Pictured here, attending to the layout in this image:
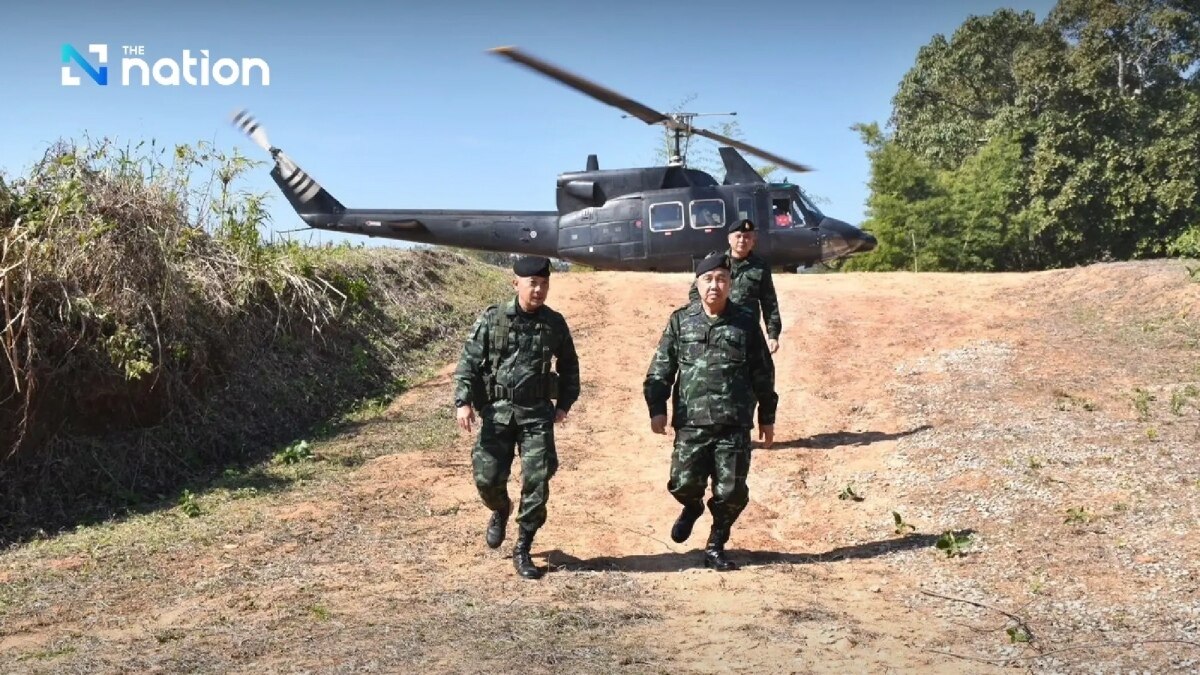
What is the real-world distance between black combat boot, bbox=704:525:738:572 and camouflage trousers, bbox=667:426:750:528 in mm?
168

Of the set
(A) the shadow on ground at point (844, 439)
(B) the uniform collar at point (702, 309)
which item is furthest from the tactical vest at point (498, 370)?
(A) the shadow on ground at point (844, 439)

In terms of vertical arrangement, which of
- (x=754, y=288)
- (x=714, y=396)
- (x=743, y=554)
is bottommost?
(x=743, y=554)

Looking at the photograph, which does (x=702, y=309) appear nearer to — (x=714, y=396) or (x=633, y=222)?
(x=714, y=396)

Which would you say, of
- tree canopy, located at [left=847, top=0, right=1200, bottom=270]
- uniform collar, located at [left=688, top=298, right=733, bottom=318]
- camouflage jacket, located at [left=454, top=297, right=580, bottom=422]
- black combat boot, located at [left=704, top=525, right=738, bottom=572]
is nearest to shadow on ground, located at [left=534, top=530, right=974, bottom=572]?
black combat boot, located at [left=704, top=525, right=738, bottom=572]

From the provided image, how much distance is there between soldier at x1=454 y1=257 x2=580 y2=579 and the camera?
22.9 feet

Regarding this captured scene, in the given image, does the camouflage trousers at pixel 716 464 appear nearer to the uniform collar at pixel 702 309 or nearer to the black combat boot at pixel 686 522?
the black combat boot at pixel 686 522

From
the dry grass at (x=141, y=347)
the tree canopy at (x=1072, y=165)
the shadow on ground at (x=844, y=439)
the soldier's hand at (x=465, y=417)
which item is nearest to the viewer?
the soldier's hand at (x=465, y=417)

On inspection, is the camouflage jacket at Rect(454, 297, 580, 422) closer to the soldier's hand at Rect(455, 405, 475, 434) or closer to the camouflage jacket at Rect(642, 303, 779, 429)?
the soldier's hand at Rect(455, 405, 475, 434)

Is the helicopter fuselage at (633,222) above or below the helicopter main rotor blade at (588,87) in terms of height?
below

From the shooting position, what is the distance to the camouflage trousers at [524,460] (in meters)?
6.95

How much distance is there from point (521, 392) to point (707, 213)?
10.3m

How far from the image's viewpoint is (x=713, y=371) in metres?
7.01

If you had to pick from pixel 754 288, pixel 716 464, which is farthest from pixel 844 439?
pixel 716 464

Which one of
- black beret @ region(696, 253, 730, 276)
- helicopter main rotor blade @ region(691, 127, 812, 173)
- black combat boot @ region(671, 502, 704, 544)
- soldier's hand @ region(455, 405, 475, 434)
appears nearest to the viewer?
soldier's hand @ region(455, 405, 475, 434)
